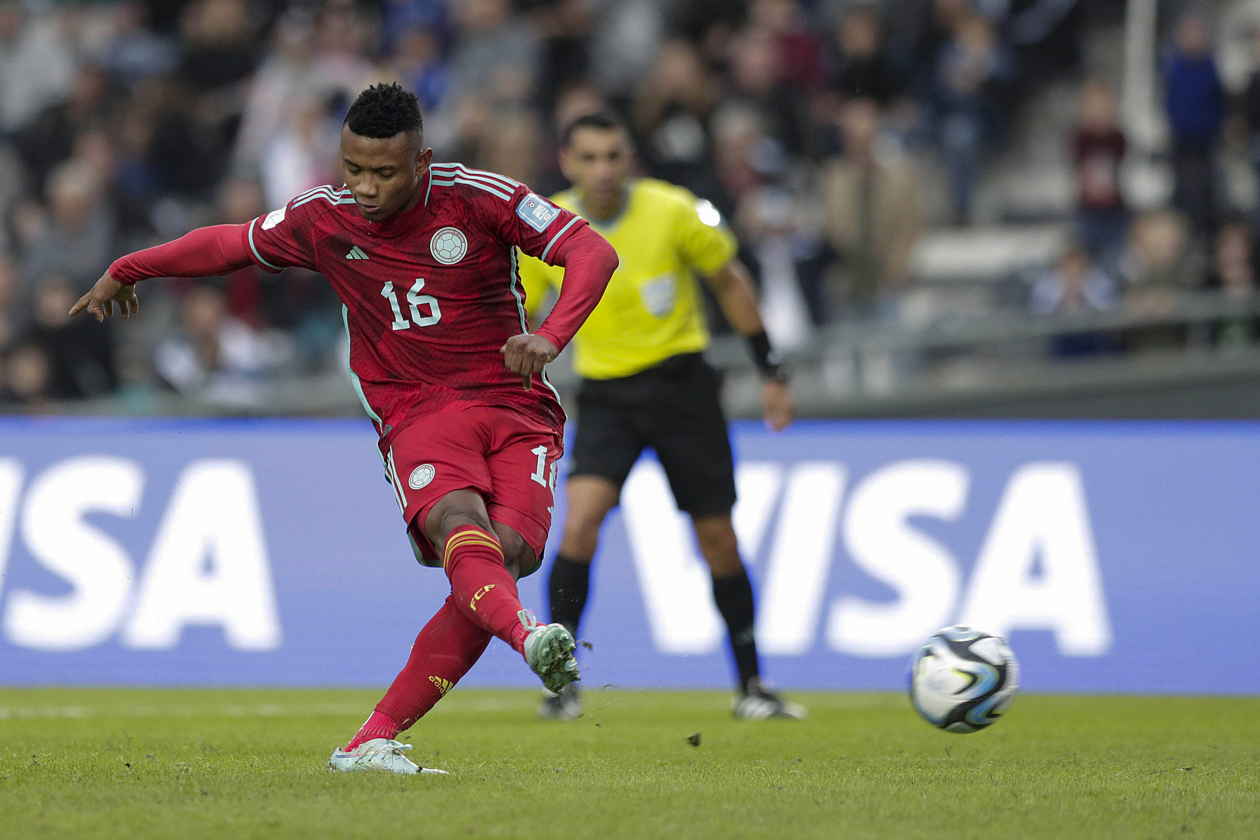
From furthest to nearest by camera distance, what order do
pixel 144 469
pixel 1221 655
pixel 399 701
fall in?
pixel 144 469, pixel 1221 655, pixel 399 701

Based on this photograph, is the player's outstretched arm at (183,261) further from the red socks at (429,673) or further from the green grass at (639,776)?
the green grass at (639,776)

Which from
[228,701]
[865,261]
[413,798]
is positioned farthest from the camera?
[865,261]

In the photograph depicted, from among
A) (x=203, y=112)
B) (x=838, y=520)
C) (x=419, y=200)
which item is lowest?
(x=838, y=520)

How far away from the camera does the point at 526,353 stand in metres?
4.36

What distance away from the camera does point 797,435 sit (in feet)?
30.7

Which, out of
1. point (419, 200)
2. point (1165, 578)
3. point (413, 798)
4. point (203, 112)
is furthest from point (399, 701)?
point (203, 112)

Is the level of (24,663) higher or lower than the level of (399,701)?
lower

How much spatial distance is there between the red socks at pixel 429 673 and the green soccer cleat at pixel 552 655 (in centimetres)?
59

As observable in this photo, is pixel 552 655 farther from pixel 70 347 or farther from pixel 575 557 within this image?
pixel 70 347

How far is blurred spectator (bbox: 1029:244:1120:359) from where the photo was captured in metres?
10.9

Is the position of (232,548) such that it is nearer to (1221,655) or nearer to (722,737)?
(722,737)

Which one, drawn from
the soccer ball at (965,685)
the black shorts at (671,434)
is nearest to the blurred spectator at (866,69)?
the black shorts at (671,434)

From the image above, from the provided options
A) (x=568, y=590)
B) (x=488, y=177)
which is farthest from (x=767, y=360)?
(x=488, y=177)

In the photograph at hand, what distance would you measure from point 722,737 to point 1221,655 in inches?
148
